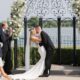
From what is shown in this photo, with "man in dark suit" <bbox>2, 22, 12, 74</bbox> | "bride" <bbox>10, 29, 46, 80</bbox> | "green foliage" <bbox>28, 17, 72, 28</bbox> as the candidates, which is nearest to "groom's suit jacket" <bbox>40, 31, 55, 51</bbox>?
"bride" <bbox>10, 29, 46, 80</bbox>

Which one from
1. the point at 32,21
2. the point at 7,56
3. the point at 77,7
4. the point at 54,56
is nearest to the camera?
the point at 7,56

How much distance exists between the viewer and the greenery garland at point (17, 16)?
57.2 feet

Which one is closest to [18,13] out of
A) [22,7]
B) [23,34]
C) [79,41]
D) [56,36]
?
[22,7]

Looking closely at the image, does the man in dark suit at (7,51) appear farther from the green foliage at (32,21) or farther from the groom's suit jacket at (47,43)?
the green foliage at (32,21)

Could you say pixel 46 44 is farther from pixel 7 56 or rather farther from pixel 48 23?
pixel 48 23

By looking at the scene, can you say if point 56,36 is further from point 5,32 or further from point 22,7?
point 5,32

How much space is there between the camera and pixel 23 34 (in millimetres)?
18766

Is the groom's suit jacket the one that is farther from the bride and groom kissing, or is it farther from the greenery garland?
the greenery garland

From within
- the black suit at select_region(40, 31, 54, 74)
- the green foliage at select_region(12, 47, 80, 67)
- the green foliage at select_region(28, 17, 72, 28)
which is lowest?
the green foliage at select_region(12, 47, 80, 67)

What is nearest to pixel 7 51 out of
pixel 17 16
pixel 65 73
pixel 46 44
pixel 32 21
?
pixel 46 44

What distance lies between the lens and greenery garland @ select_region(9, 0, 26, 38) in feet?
57.2

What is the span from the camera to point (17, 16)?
1755 centimetres

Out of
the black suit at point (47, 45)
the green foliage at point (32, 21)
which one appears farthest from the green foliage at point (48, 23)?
the black suit at point (47, 45)

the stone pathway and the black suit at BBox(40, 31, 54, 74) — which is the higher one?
the black suit at BBox(40, 31, 54, 74)
